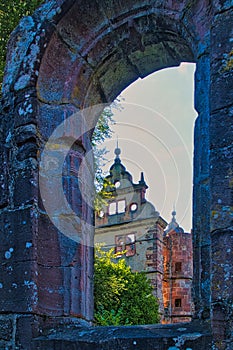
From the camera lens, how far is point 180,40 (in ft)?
10.5

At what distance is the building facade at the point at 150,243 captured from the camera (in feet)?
62.0

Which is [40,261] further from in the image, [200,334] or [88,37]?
[88,37]

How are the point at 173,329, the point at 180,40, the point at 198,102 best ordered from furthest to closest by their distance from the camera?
the point at 180,40
the point at 198,102
the point at 173,329

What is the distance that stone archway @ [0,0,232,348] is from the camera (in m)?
2.53

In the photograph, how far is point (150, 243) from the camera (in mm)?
18891

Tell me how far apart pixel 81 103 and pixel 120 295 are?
9.87 meters

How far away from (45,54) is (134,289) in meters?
10.5

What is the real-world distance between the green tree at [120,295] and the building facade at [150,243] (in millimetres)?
Answer: 4866

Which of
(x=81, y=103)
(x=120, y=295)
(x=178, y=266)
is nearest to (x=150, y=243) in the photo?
(x=178, y=266)

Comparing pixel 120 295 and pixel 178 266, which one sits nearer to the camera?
pixel 120 295

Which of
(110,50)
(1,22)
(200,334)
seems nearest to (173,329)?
(200,334)

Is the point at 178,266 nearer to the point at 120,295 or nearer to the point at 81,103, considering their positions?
the point at 120,295

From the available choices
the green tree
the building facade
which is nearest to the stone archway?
the green tree

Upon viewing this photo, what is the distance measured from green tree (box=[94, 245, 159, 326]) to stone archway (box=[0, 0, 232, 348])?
738 centimetres
